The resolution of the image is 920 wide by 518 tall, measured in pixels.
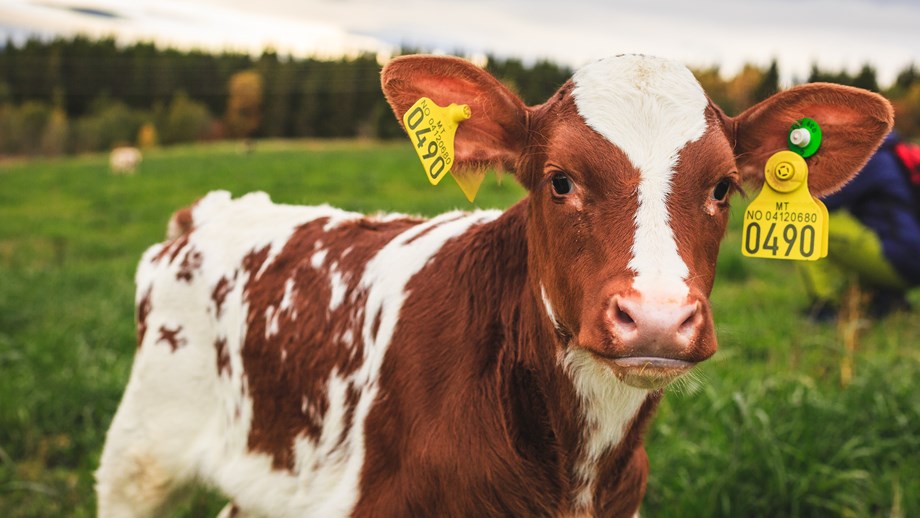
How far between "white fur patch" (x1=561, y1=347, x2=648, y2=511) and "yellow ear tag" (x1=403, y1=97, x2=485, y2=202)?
2.02 feet

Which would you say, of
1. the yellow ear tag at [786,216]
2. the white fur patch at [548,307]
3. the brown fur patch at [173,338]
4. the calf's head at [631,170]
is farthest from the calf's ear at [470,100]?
the brown fur patch at [173,338]

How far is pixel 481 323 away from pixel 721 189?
0.83m

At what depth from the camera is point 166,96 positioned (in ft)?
291

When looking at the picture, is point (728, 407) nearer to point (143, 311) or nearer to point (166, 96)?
point (143, 311)

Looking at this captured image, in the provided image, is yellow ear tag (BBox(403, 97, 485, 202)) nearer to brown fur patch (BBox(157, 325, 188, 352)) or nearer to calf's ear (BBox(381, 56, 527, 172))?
calf's ear (BBox(381, 56, 527, 172))

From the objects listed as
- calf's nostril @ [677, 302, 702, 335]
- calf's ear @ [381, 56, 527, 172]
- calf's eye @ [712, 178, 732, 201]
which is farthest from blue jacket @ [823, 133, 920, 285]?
calf's nostril @ [677, 302, 702, 335]

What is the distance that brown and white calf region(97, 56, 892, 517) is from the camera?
6.24 feet

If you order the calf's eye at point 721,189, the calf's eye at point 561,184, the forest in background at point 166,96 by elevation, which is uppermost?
the calf's eye at point 721,189

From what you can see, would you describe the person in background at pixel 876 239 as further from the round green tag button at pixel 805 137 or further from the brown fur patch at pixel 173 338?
the brown fur patch at pixel 173 338

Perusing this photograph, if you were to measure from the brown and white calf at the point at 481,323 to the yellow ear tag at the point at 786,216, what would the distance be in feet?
0.31

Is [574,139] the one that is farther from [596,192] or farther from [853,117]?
[853,117]

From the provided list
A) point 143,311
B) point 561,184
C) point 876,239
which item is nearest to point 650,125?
point 561,184

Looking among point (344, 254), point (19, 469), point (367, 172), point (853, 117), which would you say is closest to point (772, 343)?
point (853, 117)

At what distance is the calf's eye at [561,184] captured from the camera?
2.03m
